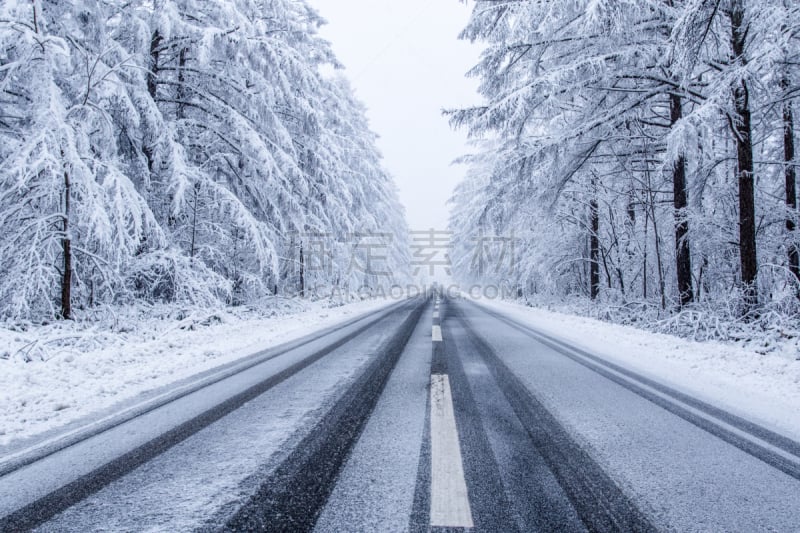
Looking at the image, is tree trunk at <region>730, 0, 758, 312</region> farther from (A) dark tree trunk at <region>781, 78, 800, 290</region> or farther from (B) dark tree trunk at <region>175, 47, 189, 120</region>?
(B) dark tree trunk at <region>175, 47, 189, 120</region>

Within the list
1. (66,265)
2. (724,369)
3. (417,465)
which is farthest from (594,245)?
(66,265)

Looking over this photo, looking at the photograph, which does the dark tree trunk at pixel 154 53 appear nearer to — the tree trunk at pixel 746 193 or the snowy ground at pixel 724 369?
the snowy ground at pixel 724 369

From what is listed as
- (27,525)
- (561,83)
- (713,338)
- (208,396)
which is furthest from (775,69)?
(27,525)

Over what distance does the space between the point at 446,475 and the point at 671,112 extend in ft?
39.3

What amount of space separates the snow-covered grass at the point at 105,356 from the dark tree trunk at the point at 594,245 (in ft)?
37.5

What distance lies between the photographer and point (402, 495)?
2.19 meters


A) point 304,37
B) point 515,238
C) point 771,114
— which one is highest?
point 304,37

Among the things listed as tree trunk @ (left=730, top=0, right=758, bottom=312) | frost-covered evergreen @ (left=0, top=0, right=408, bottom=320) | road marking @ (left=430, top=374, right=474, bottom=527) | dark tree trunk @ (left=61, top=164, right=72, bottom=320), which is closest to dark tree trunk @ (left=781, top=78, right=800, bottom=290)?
tree trunk @ (left=730, top=0, right=758, bottom=312)

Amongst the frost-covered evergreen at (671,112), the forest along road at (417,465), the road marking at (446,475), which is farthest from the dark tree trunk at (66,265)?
the frost-covered evergreen at (671,112)

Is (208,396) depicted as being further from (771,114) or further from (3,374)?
(771,114)

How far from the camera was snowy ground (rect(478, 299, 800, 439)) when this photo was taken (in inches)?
156

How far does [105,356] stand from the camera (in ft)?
20.7

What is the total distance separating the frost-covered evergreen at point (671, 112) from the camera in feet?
21.4

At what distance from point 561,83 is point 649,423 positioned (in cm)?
760
